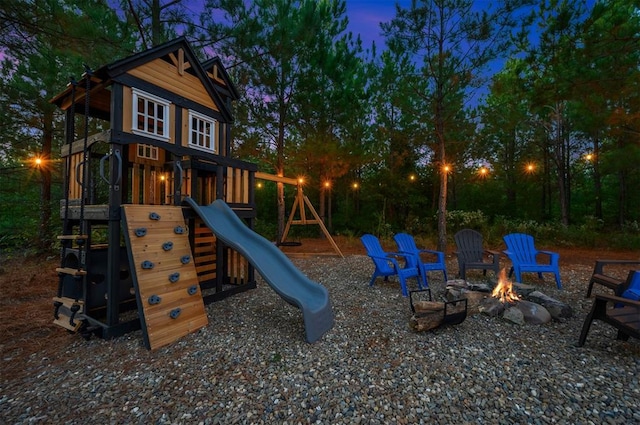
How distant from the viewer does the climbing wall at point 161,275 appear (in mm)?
2801

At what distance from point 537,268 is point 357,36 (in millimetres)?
9803

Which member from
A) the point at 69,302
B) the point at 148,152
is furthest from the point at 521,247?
the point at 148,152

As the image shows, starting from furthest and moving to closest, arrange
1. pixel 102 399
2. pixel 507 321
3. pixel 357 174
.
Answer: pixel 357 174 → pixel 507 321 → pixel 102 399

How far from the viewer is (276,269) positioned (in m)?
3.65

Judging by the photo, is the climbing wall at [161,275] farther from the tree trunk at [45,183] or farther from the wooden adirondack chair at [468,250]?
the tree trunk at [45,183]

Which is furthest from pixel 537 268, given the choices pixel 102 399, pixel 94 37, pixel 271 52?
pixel 94 37

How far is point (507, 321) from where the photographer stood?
3232mm

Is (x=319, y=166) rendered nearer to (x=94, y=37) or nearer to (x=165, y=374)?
(x=94, y=37)

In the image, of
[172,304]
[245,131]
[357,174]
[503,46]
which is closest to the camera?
[172,304]

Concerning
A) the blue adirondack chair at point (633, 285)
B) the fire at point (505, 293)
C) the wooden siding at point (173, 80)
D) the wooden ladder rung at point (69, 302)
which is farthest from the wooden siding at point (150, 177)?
the blue adirondack chair at point (633, 285)

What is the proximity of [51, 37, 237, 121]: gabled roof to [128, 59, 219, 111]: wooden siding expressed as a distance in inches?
2.3

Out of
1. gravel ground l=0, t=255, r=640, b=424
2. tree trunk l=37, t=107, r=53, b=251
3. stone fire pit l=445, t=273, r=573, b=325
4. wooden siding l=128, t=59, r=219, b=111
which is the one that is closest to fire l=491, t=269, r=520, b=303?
stone fire pit l=445, t=273, r=573, b=325

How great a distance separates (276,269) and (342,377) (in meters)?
1.72

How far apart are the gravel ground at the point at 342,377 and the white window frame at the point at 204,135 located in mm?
2685
